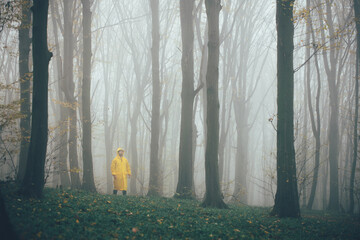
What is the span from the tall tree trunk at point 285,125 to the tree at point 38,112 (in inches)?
227

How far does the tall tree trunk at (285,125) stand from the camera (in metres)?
6.69

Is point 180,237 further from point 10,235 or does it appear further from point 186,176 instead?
point 186,176

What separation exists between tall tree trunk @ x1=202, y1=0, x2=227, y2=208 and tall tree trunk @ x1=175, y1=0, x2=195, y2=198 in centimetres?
209

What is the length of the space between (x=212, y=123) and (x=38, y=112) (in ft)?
15.1

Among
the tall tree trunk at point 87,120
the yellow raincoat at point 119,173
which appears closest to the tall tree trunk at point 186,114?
the yellow raincoat at point 119,173

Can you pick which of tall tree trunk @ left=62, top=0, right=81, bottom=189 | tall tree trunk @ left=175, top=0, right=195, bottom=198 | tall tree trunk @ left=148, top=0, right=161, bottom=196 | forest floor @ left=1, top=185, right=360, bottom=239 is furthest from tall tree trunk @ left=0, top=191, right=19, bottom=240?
tall tree trunk @ left=148, top=0, right=161, bottom=196

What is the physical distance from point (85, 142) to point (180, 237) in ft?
22.3

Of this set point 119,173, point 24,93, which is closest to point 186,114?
point 119,173

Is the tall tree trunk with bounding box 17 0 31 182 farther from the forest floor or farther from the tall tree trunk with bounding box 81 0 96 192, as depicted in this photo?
the forest floor

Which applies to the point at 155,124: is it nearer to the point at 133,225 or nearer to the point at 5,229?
the point at 133,225

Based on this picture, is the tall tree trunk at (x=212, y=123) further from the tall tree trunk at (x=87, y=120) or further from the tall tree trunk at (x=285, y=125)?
the tall tree trunk at (x=87, y=120)

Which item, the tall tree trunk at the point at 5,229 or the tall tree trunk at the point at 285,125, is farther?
the tall tree trunk at the point at 285,125

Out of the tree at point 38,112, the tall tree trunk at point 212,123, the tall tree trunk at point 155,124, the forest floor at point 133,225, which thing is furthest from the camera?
the tall tree trunk at point 155,124

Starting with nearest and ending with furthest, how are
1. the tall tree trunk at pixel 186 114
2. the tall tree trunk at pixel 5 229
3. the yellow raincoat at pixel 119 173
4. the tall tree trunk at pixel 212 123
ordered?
the tall tree trunk at pixel 5 229, the tall tree trunk at pixel 212 123, the tall tree trunk at pixel 186 114, the yellow raincoat at pixel 119 173
